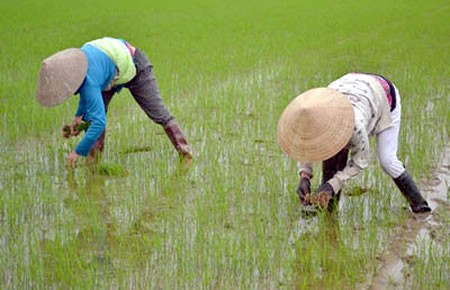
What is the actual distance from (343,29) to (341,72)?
3.90m

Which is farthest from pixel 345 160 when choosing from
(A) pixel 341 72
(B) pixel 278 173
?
(A) pixel 341 72

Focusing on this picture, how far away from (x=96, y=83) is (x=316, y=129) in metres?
1.47

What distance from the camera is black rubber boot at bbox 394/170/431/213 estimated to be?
343cm

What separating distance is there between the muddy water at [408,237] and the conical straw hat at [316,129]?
0.58 m

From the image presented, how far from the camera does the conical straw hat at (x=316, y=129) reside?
2906 millimetres

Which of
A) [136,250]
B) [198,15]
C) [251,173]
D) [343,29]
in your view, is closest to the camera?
[136,250]

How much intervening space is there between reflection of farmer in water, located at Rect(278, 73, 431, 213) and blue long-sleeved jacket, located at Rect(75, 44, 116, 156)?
1195 mm

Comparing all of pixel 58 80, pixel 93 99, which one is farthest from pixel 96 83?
pixel 58 80

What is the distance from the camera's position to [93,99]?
12.2 ft

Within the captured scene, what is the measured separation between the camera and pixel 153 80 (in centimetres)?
442

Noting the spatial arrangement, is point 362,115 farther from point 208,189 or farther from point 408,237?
point 208,189

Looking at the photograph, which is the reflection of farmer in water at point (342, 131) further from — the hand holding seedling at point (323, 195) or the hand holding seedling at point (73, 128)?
the hand holding seedling at point (73, 128)

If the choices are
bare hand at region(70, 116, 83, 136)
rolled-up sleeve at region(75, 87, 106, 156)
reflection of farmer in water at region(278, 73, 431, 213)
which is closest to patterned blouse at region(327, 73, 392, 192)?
reflection of farmer in water at region(278, 73, 431, 213)

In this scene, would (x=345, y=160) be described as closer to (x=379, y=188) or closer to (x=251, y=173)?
(x=379, y=188)
